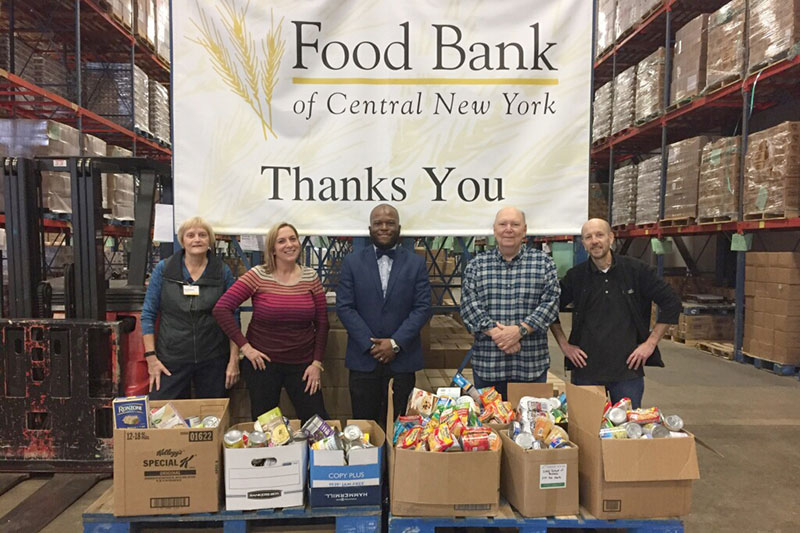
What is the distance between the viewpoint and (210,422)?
7.66 feet

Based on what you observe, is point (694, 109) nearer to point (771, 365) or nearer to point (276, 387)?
point (771, 365)

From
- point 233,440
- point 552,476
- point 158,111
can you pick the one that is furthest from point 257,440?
point 158,111

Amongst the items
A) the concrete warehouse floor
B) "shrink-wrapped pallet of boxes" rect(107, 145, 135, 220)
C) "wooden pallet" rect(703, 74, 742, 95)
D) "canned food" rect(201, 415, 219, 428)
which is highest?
"wooden pallet" rect(703, 74, 742, 95)

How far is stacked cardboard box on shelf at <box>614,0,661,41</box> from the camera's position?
29.0ft

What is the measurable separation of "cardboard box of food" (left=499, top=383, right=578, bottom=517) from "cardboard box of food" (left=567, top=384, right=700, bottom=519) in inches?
3.4

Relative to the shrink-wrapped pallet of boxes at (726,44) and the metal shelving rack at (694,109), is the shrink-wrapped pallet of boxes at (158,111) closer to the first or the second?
the metal shelving rack at (694,109)

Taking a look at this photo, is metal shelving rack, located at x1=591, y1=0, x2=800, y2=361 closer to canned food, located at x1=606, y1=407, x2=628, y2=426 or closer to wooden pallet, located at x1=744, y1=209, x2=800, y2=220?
wooden pallet, located at x1=744, y1=209, x2=800, y2=220

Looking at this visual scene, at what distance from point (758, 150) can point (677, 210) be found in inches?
69.6

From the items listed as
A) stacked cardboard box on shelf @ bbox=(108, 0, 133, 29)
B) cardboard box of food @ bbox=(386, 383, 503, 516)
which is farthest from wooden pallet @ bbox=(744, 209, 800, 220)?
stacked cardboard box on shelf @ bbox=(108, 0, 133, 29)

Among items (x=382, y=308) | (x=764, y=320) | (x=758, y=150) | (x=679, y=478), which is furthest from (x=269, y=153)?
(x=764, y=320)

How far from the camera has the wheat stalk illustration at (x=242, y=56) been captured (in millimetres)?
3160

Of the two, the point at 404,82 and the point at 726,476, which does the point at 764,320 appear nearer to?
the point at 726,476

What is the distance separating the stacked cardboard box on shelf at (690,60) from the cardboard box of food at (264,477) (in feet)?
26.0

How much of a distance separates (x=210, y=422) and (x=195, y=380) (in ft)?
2.66
